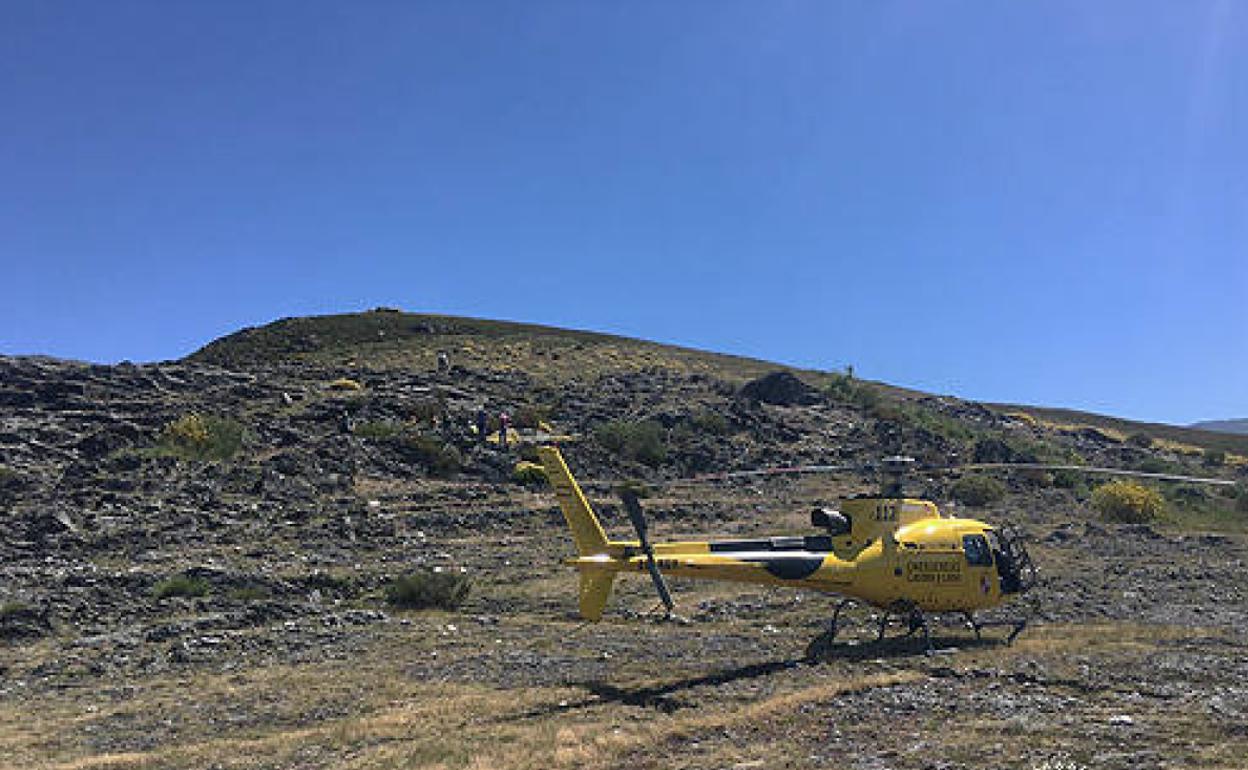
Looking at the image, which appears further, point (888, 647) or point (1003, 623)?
point (1003, 623)

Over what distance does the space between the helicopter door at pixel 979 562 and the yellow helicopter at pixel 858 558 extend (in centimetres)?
2

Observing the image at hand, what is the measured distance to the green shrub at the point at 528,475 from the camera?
3516 cm

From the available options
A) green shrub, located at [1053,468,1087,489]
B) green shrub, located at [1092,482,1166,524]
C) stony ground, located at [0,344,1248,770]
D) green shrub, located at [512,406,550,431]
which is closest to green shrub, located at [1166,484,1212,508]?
stony ground, located at [0,344,1248,770]

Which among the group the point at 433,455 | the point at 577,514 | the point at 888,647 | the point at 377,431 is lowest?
the point at 888,647

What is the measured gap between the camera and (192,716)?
40.6 feet

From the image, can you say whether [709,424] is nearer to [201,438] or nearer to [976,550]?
[201,438]

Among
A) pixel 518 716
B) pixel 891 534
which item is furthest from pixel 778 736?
pixel 891 534

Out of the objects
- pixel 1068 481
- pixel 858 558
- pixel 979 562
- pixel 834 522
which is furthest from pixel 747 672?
pixel 1068 481

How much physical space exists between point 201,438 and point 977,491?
3309cm

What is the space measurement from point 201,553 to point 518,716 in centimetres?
1578

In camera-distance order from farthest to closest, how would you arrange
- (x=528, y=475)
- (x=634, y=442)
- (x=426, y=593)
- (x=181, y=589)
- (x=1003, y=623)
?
(x=634, y=442)
(x=528, y=475)
(x=426, y=593)
(x=181, y=589)
(x=1003, y=623)

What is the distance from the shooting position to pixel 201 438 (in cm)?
3272

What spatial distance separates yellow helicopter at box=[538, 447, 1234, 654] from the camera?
1436 cm

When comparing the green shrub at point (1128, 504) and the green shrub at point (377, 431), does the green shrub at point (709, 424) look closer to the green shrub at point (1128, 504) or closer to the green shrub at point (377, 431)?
the green shrub at point (377, 431)
